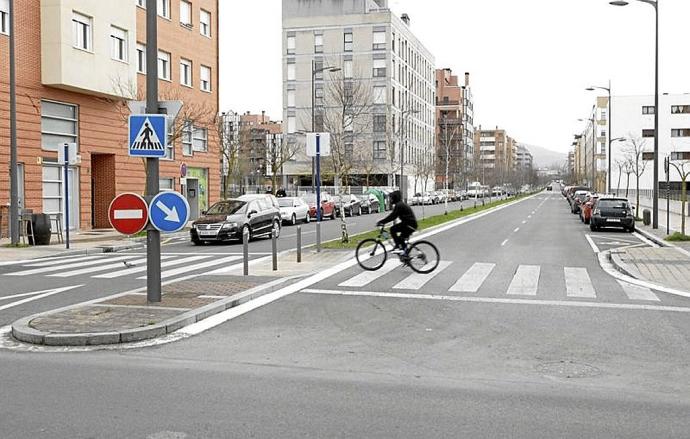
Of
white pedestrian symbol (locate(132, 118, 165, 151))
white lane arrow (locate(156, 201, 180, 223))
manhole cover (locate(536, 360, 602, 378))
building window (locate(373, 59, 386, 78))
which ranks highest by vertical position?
building window (locate(373, 59, 386, 78))

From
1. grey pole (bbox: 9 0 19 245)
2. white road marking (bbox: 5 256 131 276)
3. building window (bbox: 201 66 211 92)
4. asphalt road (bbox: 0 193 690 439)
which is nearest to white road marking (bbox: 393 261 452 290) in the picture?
asphalt road (bbox: 0 193 690 439)

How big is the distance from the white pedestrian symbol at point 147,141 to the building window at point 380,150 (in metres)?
69.1

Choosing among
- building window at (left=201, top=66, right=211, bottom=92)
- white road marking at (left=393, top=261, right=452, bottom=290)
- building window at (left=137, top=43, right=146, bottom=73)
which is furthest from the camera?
building window at (left=201, top=66, right=211, bottom=92)

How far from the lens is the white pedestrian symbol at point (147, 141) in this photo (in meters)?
10.1

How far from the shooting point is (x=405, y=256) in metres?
15.0

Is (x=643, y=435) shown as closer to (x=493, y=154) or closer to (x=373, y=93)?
(x=373, y=93)

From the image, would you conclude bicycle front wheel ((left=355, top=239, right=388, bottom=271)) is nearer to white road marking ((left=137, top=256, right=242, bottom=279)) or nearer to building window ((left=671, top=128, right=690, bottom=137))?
white road marking ((left=137, top=256, right=242, bottom=279))

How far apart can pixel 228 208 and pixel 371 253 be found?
10.6 metres

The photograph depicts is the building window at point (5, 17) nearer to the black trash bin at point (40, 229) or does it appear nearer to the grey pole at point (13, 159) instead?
the grey pole at point (13, 159)

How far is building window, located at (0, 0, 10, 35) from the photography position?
81.9 feet

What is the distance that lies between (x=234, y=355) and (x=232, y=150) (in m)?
41.3

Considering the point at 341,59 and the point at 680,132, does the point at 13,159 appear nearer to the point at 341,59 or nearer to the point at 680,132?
the point at 341,59

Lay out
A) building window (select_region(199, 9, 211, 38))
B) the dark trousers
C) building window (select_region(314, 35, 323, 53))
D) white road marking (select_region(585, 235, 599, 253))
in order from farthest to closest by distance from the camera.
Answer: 1. building window (select_region(314, 35, 323, 53))
2. building window (select_region(199, 9, 211, 38))
3. white road marking (select_region(585, 235, 599, 253))
4. the dark trousers

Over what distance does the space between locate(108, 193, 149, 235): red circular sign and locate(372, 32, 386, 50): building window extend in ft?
244
